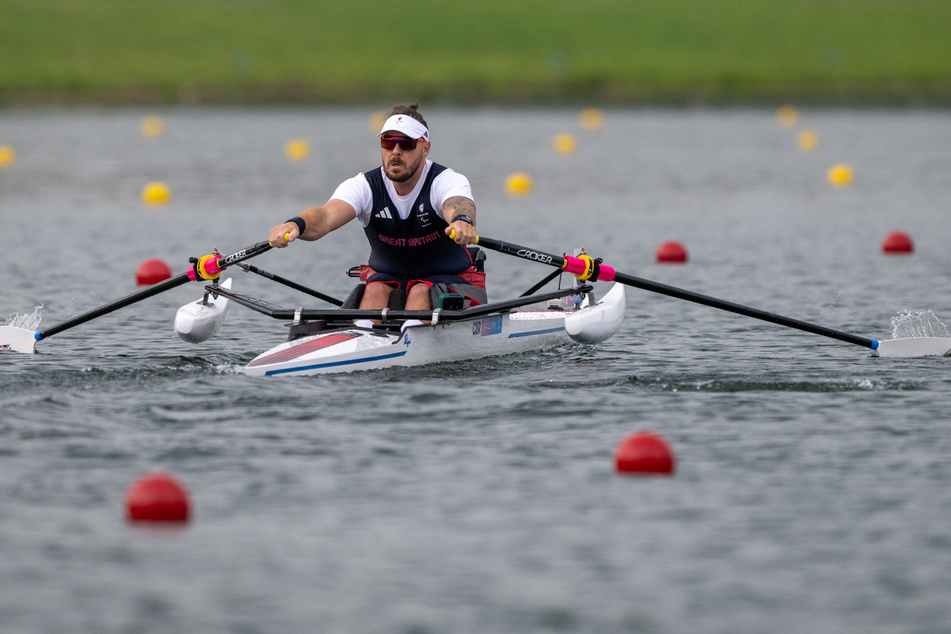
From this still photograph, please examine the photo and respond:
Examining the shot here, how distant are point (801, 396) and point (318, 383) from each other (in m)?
2.97

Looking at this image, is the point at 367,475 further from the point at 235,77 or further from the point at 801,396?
the point at 235,77

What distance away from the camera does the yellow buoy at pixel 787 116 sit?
38.8 metres

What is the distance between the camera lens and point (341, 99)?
45812 mm

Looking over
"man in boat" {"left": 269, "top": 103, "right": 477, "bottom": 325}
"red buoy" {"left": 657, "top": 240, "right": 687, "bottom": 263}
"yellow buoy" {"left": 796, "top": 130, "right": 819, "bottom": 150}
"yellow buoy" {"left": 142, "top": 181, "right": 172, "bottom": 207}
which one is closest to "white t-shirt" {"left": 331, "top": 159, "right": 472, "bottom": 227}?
"man in boat" {"left": 269, "top": 103, "right": 477, "bottom": 325}

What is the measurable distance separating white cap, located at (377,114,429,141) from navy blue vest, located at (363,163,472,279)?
1.14ft

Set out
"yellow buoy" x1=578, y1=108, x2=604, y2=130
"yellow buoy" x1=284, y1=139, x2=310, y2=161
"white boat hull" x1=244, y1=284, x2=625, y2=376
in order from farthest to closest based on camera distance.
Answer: "yellow buoy" x1=578, y1=108, x2=604, y2=130 → "yellow buoy" x1=284, y1=139, x2=310, y2=161 → "white boat hull" x1=244, y1=284, x2=625, y2=376

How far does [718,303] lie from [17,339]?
503 cm

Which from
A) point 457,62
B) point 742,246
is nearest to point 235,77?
point 457,62

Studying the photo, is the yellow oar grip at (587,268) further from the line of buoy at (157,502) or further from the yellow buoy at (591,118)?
the yellow buoy at (591,118)

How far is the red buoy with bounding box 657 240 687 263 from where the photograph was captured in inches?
626

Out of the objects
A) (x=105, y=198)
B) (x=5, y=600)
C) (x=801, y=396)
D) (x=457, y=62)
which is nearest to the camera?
(x=5, y=600)

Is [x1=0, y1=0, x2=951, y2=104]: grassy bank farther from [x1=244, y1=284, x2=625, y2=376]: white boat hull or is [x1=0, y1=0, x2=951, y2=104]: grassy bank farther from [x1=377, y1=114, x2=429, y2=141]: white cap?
[x1=377, y1=114, x2=429, y2=141]: white cap

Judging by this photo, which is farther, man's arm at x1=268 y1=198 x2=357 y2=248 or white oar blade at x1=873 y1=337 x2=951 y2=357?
white oar blade at x1=873 y1=337 x2=951 y2=357

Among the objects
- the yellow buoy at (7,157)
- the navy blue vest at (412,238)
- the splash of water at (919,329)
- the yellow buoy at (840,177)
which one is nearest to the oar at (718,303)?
the splash of water at (919,329)
